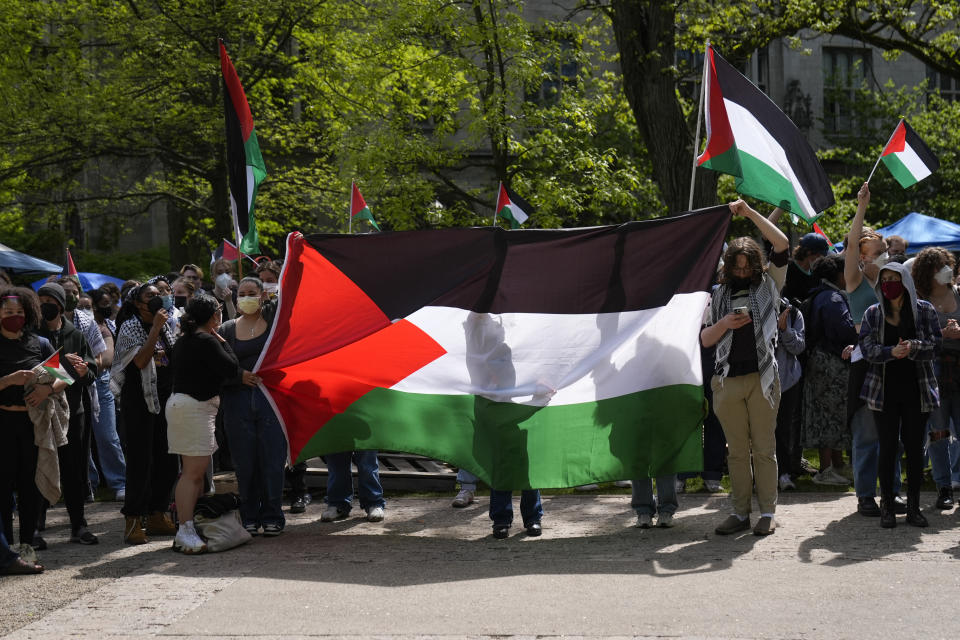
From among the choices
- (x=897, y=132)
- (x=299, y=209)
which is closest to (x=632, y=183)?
(x=299, y=209)

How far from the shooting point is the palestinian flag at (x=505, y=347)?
7973mm

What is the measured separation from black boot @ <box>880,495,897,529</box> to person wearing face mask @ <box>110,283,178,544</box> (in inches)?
210

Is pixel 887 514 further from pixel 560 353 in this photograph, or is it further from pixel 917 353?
pixel 560 353

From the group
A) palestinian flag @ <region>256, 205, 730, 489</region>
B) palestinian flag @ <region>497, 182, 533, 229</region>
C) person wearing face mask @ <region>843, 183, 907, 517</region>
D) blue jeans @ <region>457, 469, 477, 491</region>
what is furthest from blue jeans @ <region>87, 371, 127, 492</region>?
person wearing face mask @ <region>843, 183, 907, 517</region>

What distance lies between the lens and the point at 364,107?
21625 mm

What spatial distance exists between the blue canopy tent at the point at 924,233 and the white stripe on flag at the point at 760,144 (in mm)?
8589

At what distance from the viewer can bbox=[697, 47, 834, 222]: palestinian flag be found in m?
8.11

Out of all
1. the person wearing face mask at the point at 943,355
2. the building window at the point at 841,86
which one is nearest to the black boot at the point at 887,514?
the person wearing face mask at the point at 943,355

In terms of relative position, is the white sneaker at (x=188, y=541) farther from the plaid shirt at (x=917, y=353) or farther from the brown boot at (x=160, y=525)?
the plaid shirt at (x=917, y=353)

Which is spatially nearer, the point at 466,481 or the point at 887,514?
Result: the point at 887,514

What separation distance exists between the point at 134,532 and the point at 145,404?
3.16 feet

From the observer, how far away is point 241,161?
372 inches

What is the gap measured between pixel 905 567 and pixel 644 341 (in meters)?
2.33

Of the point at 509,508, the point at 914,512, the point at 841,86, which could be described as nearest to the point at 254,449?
the point at 509,508
